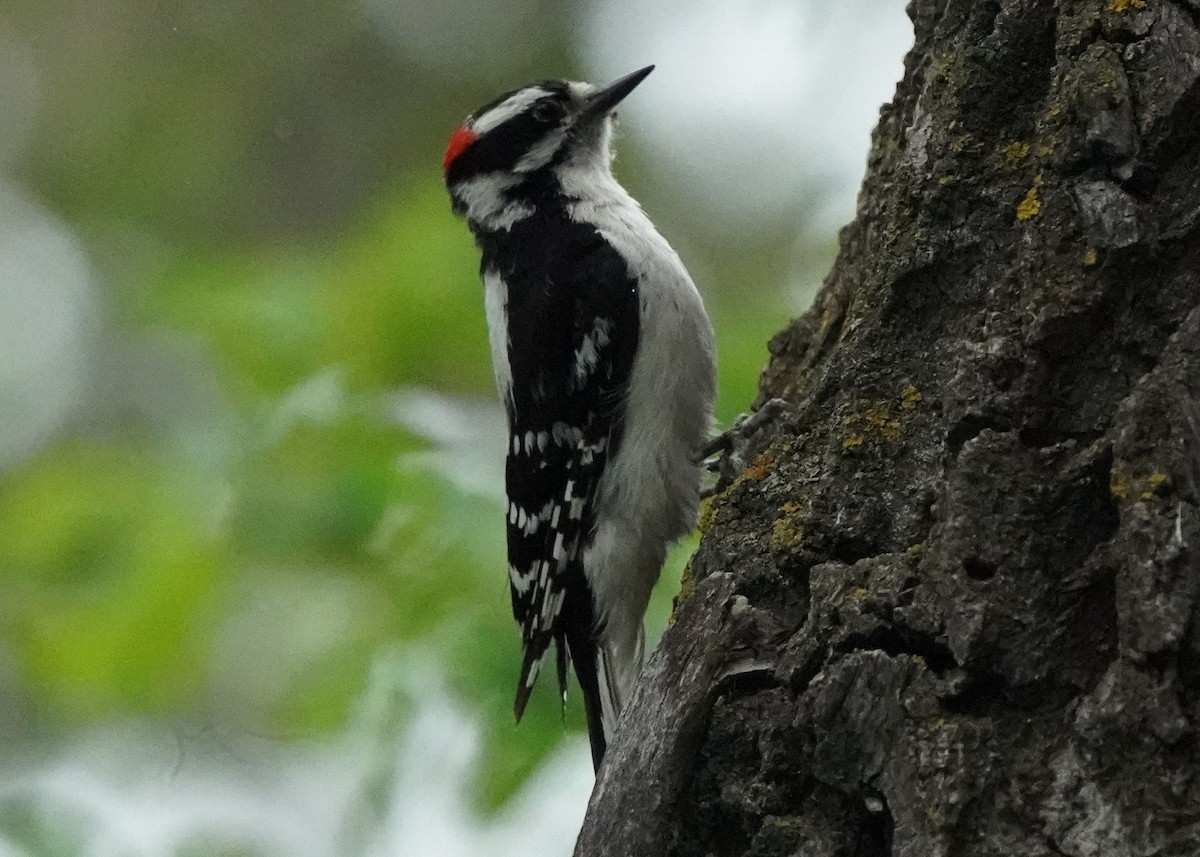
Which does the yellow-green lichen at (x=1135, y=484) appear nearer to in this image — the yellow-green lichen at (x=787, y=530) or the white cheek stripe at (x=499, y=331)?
the yellow-green lichen at (x=787, y=530)

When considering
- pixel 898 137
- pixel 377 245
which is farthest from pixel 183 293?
pixel 898 137

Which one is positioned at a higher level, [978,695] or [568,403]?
[568,403]

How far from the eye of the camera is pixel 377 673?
11.1 feet

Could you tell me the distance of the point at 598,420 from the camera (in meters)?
3.94

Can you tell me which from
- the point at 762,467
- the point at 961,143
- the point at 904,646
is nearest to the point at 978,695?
the point at 904,646

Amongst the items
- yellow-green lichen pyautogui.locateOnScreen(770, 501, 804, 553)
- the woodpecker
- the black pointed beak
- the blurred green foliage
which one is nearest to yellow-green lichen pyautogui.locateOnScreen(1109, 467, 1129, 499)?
yellow-green lichen pyautogui.locateOnScreen(770, 501, 804, 553)

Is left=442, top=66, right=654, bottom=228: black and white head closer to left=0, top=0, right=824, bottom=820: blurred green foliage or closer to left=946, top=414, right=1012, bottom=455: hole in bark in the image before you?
left=0, top=0, right=824, bottom=820: blurred green foliage

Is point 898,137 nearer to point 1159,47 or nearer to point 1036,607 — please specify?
point 1159,47

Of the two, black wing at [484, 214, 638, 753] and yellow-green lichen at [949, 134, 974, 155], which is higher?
black wing at [484, 214, 638, 753]

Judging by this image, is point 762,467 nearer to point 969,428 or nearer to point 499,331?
point 969,428

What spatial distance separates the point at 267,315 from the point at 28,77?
3054 mm

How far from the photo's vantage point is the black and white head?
443 cm

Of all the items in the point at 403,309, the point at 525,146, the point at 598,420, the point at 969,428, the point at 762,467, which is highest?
the point at 525,146

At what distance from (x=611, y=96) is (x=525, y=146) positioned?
34 cm
